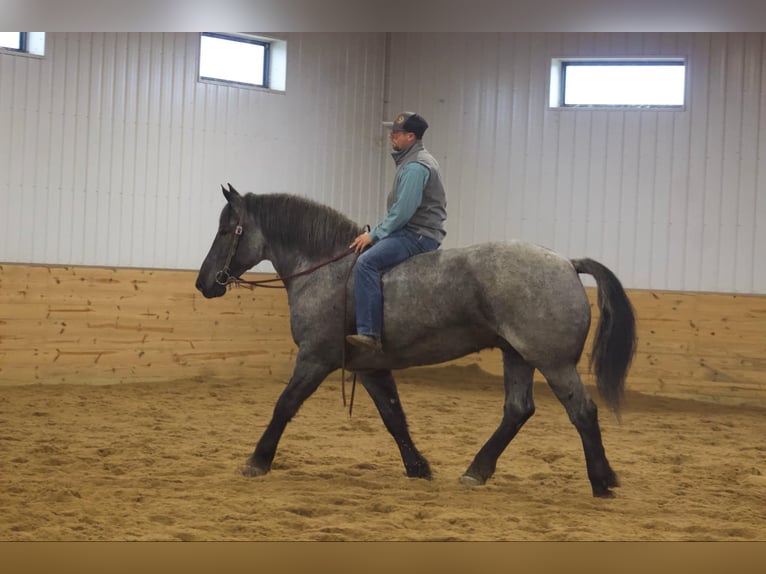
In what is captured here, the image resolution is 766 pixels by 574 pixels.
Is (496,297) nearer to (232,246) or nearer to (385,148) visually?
(232,246)

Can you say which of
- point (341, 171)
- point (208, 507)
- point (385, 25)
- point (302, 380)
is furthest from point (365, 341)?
point (341, 171)

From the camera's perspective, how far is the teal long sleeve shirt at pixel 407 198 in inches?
192

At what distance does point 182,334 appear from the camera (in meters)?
9.06

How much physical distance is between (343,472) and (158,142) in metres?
5.52

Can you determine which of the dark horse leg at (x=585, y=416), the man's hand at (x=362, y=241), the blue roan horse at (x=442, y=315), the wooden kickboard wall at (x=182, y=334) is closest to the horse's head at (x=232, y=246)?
the blue roan horse at (x=442, y=315)

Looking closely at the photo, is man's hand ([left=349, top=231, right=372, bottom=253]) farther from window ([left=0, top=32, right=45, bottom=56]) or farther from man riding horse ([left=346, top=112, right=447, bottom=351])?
window ([left=0, top=32, right=45, bottom=56])

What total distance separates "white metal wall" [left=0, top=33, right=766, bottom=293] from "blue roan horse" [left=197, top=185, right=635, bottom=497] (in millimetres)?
4436

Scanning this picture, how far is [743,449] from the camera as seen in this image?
669cm

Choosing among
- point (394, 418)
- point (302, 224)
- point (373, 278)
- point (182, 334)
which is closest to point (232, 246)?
point (302, 224)

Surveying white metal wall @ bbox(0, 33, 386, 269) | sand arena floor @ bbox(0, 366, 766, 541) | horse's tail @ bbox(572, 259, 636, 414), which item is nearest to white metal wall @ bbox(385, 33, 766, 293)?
white metal wall @ bbox(0, 33, 386, 269)

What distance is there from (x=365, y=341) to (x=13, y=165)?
5444 millimetres

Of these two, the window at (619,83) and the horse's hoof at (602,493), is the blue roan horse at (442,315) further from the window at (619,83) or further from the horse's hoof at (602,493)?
the window at (619,83)

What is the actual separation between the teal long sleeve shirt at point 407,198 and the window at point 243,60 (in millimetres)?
5709

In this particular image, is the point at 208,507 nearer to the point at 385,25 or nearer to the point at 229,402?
the point at 385,25
